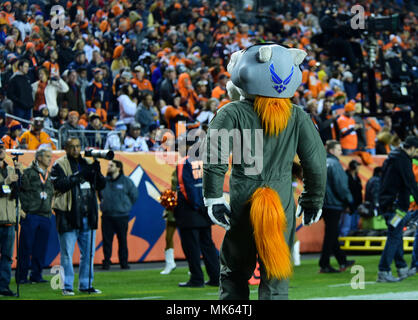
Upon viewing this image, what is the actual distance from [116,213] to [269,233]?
324 inches

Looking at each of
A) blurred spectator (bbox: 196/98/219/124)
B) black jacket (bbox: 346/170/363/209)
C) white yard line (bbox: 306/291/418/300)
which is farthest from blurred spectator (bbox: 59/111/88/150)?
white yard line (bbox: 306/291/418/300)

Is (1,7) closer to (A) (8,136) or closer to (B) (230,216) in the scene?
(A) (8,136)

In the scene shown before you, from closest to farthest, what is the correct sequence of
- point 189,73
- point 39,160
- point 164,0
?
point 39,160 → point 189,73 → point 164,0

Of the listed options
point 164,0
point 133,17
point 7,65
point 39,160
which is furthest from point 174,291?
point 164,0

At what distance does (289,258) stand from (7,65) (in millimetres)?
10402

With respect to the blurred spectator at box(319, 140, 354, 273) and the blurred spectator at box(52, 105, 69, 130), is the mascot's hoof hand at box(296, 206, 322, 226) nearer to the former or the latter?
the blurred spectator at box(319, 140, 354, 273)

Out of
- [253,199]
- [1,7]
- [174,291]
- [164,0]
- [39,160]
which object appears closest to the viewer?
[253,199]

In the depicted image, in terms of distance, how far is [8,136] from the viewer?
43.2 ft

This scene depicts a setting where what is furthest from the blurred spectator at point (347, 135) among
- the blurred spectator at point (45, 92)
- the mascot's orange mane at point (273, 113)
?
the mascot's orange mane at point (273, 113)

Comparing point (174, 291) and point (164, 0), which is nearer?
point (174, 291)

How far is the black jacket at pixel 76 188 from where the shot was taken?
9914 mm

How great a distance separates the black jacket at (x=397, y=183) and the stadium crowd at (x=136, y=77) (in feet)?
4.69

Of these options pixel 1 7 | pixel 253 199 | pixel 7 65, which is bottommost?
pixel 253 199
